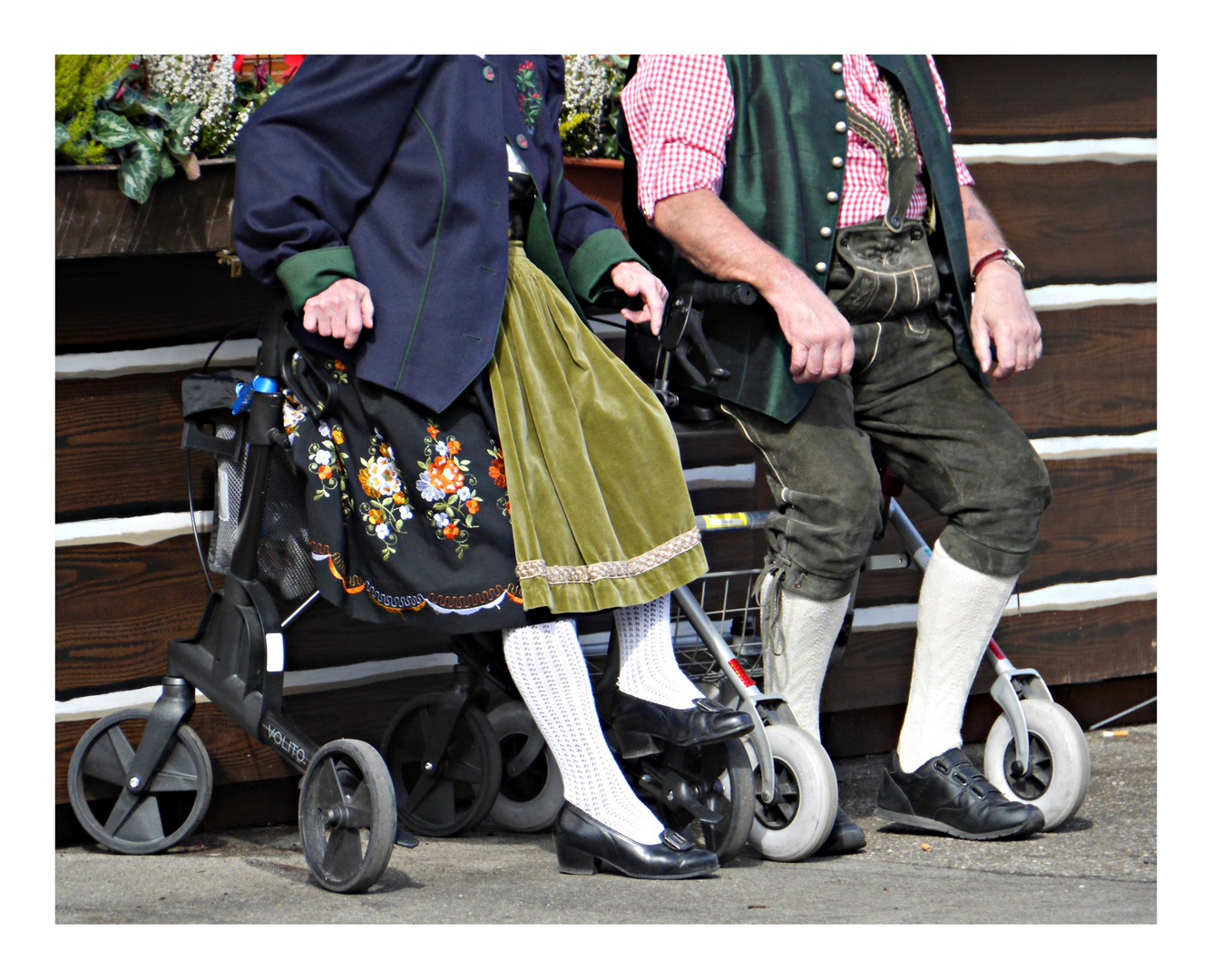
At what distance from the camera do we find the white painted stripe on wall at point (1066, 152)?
11.7 feet

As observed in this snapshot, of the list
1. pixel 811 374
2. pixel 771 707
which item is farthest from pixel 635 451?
pixel 771 707

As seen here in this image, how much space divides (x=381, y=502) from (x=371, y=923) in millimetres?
676

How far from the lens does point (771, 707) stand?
261 centimetres

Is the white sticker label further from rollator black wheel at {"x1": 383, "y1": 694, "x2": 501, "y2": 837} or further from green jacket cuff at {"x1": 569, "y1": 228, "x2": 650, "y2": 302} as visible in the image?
green jacket cuff at {"x1": 569, "y1": 228, "x2": 650, "y2": 302}

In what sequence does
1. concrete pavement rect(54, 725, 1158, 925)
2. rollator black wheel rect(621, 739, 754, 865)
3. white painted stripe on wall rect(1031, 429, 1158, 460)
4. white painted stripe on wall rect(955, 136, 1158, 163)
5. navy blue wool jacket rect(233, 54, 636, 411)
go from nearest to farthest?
concrete pavement rect(54, 725, 1158, 925) → navy blue wool jacket rect(233, 54, 636, 411) → rollator black wheel rect(621, 739, 754, 865) → white painted stripe on wall rect(955, 136, 1158, 163) → white painted stripe on wall rect(1031, 429, 1158, 460)

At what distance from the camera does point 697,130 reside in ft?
8.49

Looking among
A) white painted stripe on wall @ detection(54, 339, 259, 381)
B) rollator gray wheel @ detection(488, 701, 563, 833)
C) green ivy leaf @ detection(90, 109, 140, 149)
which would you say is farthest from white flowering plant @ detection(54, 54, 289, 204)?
rollator gray wheel @ detection(488, 701, 563, 833)

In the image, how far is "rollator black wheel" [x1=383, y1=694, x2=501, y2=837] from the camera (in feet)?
8.82

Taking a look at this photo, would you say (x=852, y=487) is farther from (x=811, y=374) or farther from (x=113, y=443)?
(x=113, y=443)

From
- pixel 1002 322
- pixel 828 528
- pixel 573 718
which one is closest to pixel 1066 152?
pixel 1002 322

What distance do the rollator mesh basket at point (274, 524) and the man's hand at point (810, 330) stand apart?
3.05 feet

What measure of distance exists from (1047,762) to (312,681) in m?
1.56

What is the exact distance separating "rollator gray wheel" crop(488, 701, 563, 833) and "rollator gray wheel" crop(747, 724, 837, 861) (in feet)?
1.48

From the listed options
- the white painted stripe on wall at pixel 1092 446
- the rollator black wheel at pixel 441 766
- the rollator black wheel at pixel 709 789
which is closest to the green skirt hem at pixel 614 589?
the rollator black wheel at pixel 709 789
